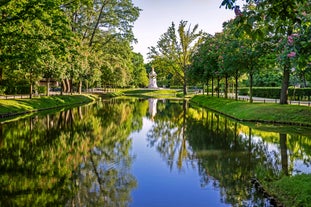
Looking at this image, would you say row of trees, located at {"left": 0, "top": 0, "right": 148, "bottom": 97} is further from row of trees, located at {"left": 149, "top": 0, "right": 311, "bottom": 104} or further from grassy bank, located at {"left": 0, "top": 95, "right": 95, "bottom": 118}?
row of trees, located at {"left": 149, "top": 0, "right": 311, "bottom": 104}

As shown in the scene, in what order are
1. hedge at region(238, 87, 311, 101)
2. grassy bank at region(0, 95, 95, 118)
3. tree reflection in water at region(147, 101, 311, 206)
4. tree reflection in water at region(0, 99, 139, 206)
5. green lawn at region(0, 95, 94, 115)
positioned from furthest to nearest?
hedge at region(238, 87, 311, 101)
green lawn at region(0, 95, 94, 115)
grassy bank at region(0, 95, 95, 118)
tree reflection in water at region(147, 101, 311, 206)
tree reflection in water at region(0, 99, 139, 206)

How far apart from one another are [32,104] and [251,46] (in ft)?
77.0

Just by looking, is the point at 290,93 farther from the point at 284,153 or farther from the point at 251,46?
the point at 284,153

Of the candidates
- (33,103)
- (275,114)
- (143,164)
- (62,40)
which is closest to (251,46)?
(275,114)

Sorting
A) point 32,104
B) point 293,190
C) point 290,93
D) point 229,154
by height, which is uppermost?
point 290,93

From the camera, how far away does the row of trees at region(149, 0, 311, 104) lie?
18.0 ft

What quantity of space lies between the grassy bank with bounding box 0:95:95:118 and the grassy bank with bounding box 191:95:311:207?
62.8 feet

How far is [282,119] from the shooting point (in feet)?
83.1

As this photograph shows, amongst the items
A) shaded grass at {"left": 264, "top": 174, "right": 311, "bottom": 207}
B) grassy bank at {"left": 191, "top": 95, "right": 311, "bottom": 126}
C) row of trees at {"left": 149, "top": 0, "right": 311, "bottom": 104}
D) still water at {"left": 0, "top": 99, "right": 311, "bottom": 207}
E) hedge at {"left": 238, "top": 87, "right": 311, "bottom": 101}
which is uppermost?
row of trees at {"left": 149, "top": 0, "right": 311, "bottom": 104}

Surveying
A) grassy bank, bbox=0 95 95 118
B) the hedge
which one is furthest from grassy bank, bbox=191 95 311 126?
grassy bank, bbox=0 95 95 118

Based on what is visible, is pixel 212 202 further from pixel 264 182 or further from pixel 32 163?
pixel 32 163

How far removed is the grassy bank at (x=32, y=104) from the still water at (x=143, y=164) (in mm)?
9719

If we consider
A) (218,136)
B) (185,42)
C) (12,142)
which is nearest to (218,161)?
(218,136)

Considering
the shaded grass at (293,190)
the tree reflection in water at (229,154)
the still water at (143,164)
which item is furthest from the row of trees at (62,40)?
the shaded grass at (293,190)
